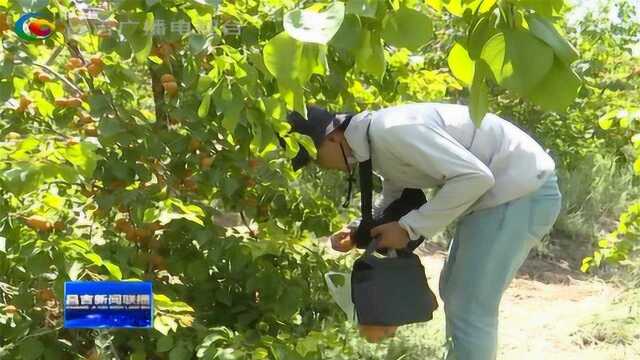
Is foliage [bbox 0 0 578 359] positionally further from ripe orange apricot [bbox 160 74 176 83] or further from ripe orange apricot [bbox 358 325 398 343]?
ripe orange apricot [bbox 358 325 398 343]

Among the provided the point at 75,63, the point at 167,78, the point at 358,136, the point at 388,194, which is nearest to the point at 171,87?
the point at 167,78

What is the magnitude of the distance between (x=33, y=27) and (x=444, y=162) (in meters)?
1.15

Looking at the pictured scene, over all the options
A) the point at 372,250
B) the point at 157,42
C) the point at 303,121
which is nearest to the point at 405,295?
the point at 372,250

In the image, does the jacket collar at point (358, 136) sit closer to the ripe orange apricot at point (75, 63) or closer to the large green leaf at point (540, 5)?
the ripe orange apricot at point (75, 63)

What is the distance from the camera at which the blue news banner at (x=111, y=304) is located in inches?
62.6

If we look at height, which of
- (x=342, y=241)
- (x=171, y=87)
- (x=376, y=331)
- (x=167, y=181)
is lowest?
(x=376, y=331)

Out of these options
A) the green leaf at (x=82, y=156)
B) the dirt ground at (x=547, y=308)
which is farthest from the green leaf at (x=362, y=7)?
the dirt ground at (x=547, y=308)

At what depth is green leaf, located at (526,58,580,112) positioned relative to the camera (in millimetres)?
845

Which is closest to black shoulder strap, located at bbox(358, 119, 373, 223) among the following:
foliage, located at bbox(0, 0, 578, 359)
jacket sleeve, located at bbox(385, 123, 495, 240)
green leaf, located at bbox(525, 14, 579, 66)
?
jacket sleeve, located at bbox(385, 123, 495, 240)

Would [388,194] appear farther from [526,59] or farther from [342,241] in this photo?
[526,59]

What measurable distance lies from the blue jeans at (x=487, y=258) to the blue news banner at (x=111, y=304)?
107cm

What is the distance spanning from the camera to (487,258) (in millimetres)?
2262

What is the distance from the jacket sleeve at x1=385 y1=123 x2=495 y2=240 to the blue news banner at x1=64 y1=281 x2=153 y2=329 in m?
0.82

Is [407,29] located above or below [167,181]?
above
